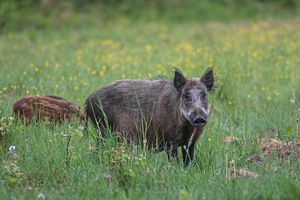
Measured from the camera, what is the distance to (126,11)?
22.4 meters

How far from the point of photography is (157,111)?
7656mm

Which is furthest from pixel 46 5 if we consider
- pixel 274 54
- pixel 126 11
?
pixel 274 54

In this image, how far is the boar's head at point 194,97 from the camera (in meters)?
6.85

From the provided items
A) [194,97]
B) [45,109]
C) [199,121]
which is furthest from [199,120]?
[45,109]

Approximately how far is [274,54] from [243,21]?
6.79 m

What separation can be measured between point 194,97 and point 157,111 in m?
0.67

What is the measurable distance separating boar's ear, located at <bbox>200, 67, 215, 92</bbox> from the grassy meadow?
2.47ft

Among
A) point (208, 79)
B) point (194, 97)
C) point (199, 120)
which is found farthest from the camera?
point (208, 79)

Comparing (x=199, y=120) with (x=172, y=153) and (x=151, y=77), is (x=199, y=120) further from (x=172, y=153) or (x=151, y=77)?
(x=151, y=77)

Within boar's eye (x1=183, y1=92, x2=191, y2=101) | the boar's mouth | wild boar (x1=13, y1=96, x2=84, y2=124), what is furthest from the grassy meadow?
boar's eye (x1=183, y1=92, x2=191, y2=101)

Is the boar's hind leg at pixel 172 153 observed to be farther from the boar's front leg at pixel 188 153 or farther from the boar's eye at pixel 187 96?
the boar's eye at pixel 187 96

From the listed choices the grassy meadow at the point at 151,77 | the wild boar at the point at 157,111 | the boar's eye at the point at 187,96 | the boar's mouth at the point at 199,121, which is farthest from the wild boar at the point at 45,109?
the boar's mouth at the point at 199,121

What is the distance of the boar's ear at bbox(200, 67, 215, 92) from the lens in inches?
293

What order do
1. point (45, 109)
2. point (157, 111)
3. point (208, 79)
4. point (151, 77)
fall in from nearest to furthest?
point (208, 79), point (157, 111), point (45, 109), point (151, 77)
